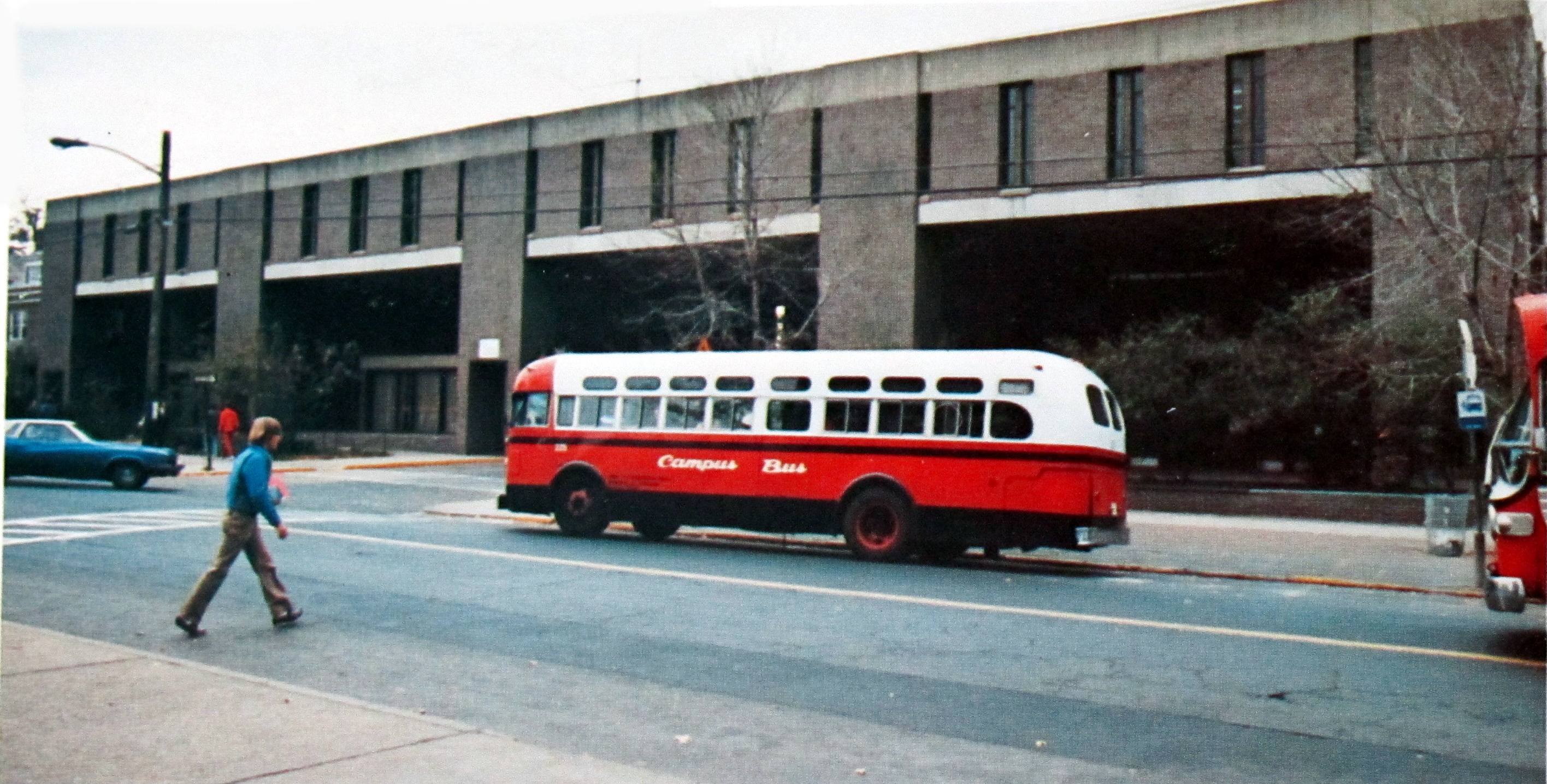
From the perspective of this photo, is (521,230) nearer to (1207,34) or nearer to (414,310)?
(414,310)

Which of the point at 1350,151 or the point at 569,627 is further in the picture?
the point at 1350,151

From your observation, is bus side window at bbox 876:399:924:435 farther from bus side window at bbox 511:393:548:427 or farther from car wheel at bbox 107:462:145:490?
car wheel at bbox 107:462:145:490

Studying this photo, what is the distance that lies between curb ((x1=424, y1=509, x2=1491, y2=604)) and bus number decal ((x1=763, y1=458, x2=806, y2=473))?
1.52 m

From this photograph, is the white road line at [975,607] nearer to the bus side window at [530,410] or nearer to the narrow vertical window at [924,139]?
the bus side window at [530,410]

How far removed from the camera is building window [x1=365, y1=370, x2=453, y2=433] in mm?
42344

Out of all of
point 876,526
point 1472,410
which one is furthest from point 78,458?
point 1472,410

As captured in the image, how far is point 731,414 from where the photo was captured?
55.6 ft

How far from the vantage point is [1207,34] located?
83.7 ft

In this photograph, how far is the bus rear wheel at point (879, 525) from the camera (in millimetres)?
15422

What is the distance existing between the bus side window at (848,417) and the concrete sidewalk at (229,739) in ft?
31.1

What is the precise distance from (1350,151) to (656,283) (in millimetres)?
18823

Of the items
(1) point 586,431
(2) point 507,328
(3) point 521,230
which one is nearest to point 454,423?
(2) point 507,328

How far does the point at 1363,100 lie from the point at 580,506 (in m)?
16.2

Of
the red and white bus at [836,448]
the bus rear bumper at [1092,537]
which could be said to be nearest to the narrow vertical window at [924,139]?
the red and white bus at [836,448]
